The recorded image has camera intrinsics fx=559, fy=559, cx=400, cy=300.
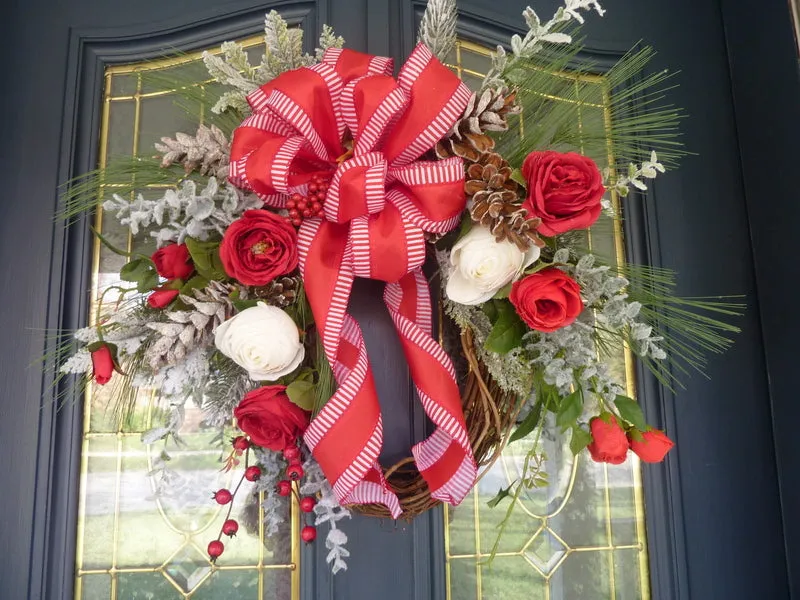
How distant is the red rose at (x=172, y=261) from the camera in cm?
70

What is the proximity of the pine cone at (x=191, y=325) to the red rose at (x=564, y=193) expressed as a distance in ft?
1.27

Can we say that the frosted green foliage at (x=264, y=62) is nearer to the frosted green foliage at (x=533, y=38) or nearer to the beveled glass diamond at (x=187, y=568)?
the frosted green foliage at (x=533, y=38)

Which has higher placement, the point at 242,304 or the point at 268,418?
the point at 242,304

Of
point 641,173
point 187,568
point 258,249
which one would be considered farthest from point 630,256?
point 187,568

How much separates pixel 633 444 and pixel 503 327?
0.21 metres

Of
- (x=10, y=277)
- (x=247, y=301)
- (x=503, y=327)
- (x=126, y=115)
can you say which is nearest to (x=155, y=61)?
(x=126, y=115)

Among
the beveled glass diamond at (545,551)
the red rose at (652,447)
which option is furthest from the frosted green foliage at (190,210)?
the beveled glass diamond at (545,551)

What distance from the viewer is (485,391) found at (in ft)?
2.41

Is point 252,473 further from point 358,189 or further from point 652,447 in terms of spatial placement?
point 652,447

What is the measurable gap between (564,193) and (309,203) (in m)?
0.32

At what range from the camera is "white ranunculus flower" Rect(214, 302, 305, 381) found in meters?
0.65

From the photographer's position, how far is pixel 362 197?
0.66m

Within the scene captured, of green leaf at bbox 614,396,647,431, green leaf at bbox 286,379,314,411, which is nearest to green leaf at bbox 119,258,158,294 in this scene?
green leaf at bbox 286,379,314,411

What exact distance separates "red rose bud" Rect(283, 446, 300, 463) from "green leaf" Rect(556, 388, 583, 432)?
328 mm
